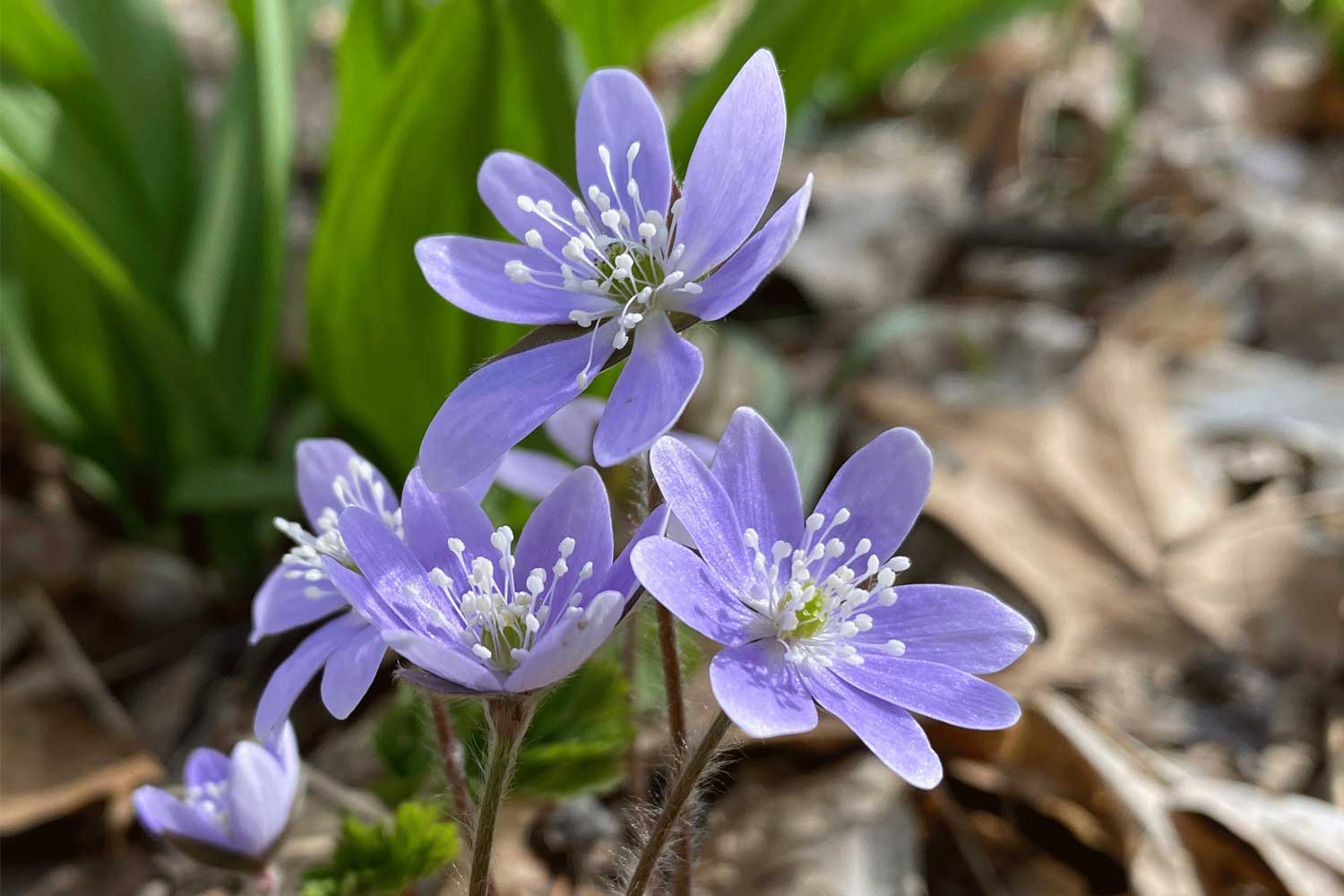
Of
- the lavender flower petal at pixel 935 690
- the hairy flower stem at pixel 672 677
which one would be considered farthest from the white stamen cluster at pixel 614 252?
the lavender flower petal at pixel 935 690

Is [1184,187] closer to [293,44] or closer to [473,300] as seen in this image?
[293,44]

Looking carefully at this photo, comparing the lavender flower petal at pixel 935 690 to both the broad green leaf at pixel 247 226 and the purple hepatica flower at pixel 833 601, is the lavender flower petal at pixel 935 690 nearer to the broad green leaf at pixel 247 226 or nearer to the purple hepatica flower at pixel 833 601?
the purple hepatica flower at pixel 833 601

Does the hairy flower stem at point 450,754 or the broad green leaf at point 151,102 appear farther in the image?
the broad green leaf at point 151,102

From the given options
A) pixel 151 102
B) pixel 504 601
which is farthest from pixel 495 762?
pixel 151 102

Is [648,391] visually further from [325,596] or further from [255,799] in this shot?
[255,799]

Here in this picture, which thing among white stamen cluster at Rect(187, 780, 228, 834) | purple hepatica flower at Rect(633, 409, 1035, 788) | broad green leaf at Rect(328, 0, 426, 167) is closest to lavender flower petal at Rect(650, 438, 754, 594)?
purple hepatica flower at Rect(633, 409, 1035, 788)

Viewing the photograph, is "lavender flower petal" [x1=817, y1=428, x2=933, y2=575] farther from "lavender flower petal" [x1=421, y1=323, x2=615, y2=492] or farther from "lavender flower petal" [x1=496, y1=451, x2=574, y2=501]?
"lavender flower petal" [x1=496, y1=451, x2=574, y2=501]

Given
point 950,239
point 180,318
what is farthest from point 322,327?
point 950,239
